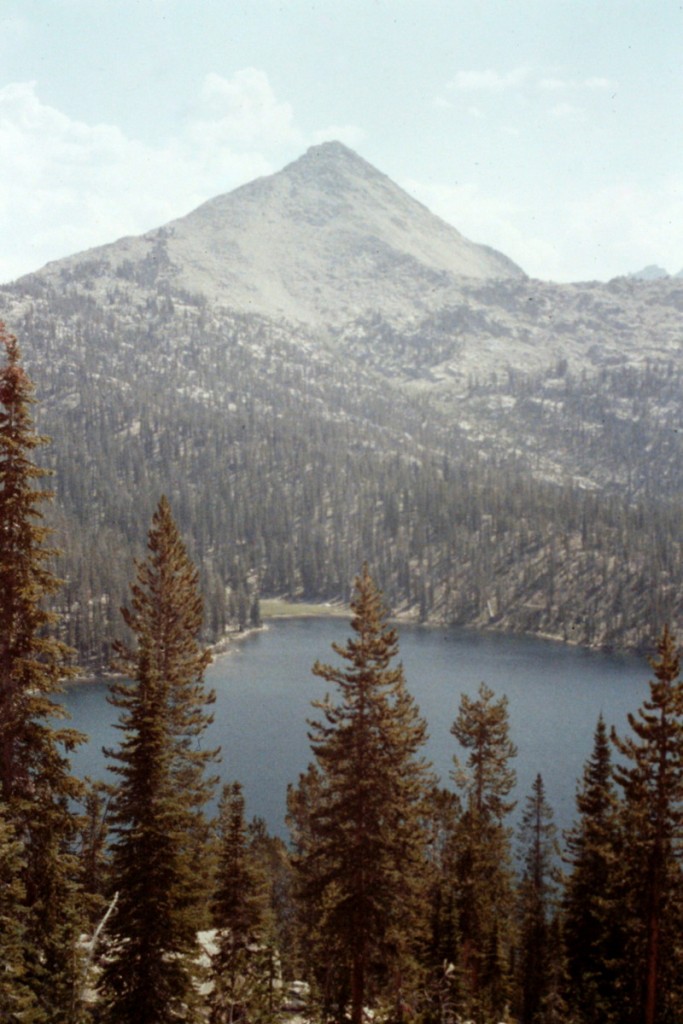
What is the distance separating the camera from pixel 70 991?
70.7 ft

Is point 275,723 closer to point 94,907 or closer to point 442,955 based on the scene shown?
point 442,955

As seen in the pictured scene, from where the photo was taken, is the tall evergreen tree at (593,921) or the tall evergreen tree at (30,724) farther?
the tall evergreen tree at (593,921)

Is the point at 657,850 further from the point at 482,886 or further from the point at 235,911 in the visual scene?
the point at 482,886

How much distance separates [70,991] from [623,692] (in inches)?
5860

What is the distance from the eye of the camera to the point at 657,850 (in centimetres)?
3005

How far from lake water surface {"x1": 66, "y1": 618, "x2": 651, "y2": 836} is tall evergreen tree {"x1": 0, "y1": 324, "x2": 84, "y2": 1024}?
230ft

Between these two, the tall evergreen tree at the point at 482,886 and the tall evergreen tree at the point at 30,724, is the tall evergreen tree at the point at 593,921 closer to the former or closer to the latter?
the tall evergreen tree at the point at 482,886

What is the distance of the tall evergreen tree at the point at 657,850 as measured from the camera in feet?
97.5

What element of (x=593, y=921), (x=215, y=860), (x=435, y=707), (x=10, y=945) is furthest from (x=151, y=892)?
(x=435, y=707)

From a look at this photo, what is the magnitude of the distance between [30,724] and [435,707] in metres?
124

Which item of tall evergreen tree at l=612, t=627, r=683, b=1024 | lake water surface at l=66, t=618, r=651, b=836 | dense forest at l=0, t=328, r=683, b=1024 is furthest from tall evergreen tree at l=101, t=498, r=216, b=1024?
lake water surface at l=66, t=618, r=651, b=836

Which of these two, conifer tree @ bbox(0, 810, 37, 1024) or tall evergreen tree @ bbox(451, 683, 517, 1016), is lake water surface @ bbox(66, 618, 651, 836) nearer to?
tall evergreen tree @ bbox(451, 683, 517, 1016)

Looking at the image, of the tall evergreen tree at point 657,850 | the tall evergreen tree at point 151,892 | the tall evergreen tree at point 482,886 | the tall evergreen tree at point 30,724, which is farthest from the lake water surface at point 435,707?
the tall evergreen tree at point 30,724

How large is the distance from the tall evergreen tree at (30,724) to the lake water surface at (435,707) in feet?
230
